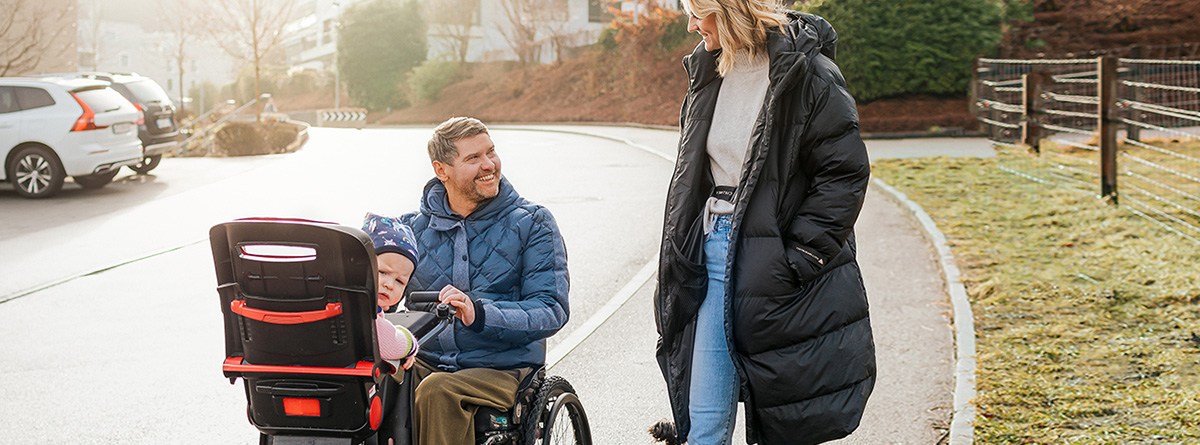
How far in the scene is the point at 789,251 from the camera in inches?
129

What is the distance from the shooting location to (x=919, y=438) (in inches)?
191

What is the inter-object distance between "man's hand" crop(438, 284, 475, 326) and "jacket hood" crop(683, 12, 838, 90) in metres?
1.02

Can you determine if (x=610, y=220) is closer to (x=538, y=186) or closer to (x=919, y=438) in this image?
(x=538, y=186)

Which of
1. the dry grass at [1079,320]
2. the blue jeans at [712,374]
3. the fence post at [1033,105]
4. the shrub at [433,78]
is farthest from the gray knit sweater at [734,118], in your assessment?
the shrub at [433,78]

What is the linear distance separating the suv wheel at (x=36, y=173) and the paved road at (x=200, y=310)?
291mm

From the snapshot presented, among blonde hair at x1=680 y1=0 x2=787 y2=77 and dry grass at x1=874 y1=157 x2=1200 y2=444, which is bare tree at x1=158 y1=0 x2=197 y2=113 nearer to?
dry grass at x1=874 y1=157 x2=1200 y2=444

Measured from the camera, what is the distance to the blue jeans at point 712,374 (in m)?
3.49

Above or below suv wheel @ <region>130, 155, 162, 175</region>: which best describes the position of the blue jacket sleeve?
below

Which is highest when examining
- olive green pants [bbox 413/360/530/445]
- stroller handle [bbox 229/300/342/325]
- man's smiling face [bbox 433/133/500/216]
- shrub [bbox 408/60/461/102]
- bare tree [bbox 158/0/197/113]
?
bare tree [bbox 158/0/197/113]

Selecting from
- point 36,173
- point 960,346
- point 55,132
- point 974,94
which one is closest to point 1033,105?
point 974,94

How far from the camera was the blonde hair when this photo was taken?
10.7 feet

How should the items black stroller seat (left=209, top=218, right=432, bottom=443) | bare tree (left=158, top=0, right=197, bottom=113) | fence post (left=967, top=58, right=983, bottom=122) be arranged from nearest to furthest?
black stroller seat (left=209, top=218, right=432, bottom=443) → fence post (left=967, top=58, right=983, bottom=122) → bare tree (left=158, top=0, right=197, bottom=113)

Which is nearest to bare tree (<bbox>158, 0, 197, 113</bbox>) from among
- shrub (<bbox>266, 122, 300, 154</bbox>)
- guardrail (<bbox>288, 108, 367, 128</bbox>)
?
guardrail (<bbox>288, 108, 367, 128</bbox>)

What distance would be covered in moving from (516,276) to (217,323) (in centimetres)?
451
